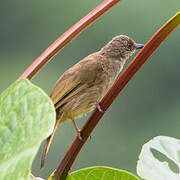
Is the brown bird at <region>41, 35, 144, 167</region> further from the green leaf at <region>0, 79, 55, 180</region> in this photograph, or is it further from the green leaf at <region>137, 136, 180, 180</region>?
the green leaf at <region>0, 79, 55, 180</region>

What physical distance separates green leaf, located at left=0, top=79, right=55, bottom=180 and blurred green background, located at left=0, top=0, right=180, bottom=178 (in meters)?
13.1

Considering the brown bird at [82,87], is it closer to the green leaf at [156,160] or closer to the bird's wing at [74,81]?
the bird's wing at [74,81]

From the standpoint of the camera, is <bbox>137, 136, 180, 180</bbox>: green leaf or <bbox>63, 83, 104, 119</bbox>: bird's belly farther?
<bbox>63, 83, 104, 119</bbox>: bird's belly

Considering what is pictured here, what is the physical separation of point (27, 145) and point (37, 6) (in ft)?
74.4

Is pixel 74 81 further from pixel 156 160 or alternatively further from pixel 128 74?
pixel 128 74

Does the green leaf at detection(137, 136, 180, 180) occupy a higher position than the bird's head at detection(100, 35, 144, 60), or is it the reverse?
the green leaf at detection(137, 136, 180, 180)

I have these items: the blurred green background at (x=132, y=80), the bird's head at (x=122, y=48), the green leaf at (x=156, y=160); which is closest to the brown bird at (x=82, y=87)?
the bird's head at (x=122, y=48)

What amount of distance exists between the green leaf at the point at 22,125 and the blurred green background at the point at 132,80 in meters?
13.1

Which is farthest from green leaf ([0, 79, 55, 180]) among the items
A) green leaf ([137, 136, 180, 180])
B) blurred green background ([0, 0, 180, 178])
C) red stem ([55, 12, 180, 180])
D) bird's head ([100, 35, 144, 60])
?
blurred green background ([0, 0, 180, 178])

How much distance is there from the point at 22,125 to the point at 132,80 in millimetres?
17226

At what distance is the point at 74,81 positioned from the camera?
140 inches

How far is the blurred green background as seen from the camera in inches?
634

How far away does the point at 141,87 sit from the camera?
19.0m

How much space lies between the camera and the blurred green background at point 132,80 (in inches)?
634
